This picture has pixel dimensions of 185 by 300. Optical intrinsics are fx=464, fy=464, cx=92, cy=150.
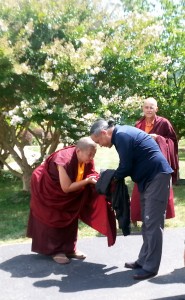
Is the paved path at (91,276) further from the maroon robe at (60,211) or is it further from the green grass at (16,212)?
the green grass at (16,212)

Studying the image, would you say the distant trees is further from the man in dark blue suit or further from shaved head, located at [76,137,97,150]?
the man in dark blue suit

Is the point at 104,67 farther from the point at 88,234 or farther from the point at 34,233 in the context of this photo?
the point at 34,233

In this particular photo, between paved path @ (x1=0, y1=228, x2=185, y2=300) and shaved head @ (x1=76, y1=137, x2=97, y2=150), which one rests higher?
shaved head @ (x1=76, y1=137, x2=97, y2=150)

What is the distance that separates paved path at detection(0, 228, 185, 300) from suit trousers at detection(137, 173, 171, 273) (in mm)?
209

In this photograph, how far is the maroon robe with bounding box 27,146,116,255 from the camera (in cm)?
467

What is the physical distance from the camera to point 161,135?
19.1ft

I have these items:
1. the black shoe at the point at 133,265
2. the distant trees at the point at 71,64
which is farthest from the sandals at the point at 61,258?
the distant trees at the point at 71,64

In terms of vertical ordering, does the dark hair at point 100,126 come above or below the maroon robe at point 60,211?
above

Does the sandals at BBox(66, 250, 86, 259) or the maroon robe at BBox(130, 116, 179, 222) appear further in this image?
the maroon robe at BBox(130, 116, 179, 222)

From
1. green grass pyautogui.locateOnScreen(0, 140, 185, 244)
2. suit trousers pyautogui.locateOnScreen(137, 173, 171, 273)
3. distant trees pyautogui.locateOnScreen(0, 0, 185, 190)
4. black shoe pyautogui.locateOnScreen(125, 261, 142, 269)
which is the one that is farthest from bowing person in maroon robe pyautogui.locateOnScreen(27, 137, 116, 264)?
distant trees pyautogui.locateOnScreen(0, 0, 185, 190)

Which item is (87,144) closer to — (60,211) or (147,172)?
(147,172)

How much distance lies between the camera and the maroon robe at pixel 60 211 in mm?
4668

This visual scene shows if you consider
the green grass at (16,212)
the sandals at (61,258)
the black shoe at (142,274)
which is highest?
the green grass at (16,212)

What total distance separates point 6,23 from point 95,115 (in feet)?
6.53
